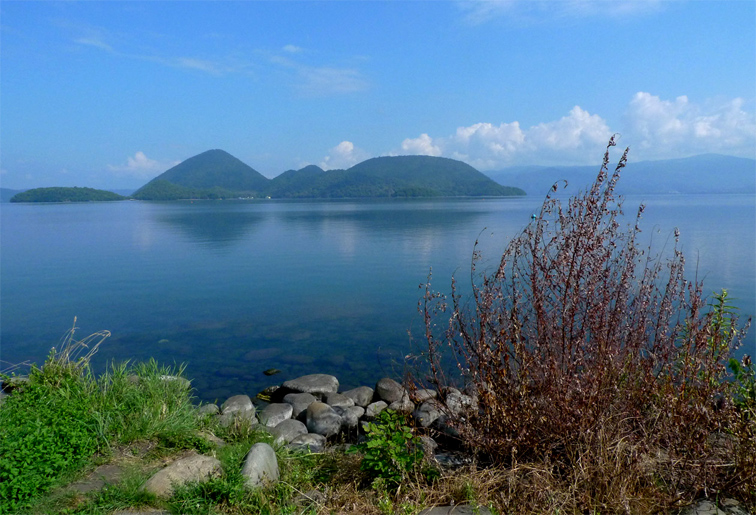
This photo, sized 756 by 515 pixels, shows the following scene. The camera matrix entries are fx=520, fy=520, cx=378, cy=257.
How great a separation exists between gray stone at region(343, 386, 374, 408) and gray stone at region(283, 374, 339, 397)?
0.45 metres

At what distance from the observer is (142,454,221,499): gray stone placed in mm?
4750

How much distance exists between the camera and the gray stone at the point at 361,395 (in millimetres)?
10719

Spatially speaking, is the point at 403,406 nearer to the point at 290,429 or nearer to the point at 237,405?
the point at 290,429

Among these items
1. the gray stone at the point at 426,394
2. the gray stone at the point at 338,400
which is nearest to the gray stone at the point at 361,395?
the gray stone at the point at 338,400

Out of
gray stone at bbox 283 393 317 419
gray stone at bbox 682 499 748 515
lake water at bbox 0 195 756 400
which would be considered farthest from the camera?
lake water at bbox 0 195 756 400

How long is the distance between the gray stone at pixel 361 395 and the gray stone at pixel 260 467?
560 centimetres

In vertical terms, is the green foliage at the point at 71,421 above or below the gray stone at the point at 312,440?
above

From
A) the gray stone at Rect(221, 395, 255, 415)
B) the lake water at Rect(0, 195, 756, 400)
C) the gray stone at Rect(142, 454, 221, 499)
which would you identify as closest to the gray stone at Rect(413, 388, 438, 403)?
the gray stone at Rect(142, 454, 221, 499)

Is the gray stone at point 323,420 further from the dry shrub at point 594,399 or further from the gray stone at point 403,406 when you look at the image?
the dry shrub at point 594,399

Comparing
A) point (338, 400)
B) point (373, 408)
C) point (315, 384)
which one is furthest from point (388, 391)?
point (315, 384)

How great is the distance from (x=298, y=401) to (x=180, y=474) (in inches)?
221

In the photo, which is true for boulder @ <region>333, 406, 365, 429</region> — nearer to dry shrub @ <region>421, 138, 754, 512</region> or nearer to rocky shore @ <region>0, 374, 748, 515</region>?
rocky shore @ <region>0, 374, 748, 515</region>

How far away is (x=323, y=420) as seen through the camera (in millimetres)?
9422

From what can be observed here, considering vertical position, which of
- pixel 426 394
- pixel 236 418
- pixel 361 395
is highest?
pixel 426 394
